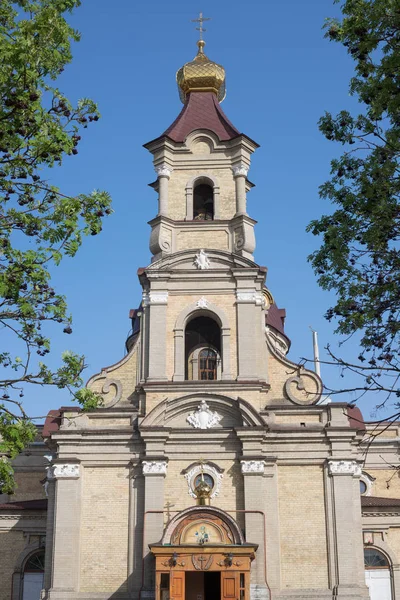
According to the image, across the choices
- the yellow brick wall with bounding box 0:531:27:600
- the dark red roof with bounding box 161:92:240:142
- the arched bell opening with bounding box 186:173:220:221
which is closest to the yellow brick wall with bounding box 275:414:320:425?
the arched bell opening with bounding box 186:173:220:221

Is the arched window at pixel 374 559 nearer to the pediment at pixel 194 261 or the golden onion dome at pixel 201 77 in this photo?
the pediment at pixel 194 261

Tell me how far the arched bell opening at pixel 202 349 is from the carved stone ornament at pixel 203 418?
193cm

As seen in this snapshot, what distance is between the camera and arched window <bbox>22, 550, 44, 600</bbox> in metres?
30.4

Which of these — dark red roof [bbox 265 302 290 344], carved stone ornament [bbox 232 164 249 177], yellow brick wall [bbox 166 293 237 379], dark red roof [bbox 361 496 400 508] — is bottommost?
dark red roof [bbox 361 496 400 508]

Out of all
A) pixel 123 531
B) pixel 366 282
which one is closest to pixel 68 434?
pixel 123 531

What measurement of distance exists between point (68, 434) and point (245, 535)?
6534 millimetres

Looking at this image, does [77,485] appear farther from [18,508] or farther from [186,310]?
[186,310]

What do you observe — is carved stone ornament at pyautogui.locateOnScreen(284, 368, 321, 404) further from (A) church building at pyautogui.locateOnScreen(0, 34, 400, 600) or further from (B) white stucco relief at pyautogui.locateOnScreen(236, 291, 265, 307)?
(B) white stucco relief at pyautogui.locateOnScreen(236, 291, 265, 307)

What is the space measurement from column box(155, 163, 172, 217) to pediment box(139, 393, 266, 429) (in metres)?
7.11

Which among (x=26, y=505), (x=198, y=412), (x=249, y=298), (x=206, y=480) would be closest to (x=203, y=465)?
(x=206, y=480)

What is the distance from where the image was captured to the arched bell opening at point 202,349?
30.0 meters

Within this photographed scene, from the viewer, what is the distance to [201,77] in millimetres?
35156

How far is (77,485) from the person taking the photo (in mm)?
27438

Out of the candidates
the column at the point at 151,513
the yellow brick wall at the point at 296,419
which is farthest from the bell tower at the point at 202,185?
the column at the point at 151,513
